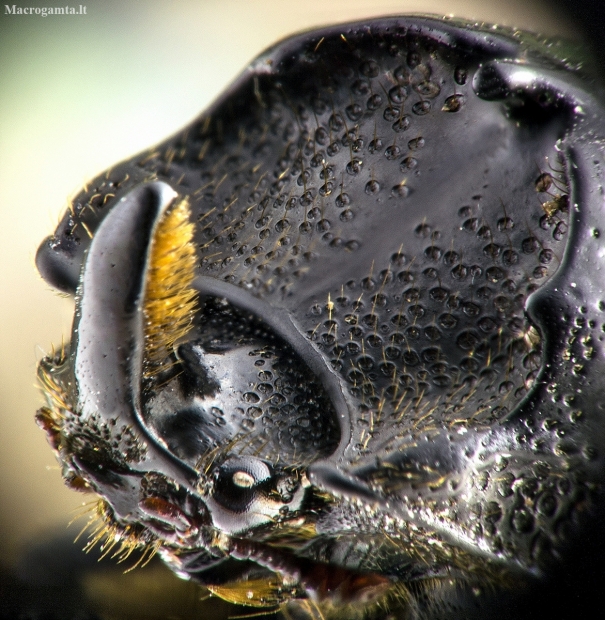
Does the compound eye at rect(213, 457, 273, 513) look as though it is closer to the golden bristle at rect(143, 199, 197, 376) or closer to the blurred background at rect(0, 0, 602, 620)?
the golden bristle at rect(143, 199, 197, 376)

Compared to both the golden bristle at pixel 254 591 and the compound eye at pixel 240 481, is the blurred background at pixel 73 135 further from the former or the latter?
the compound eye at pixel 240 481

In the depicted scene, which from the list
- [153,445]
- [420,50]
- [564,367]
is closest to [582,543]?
[564,367]

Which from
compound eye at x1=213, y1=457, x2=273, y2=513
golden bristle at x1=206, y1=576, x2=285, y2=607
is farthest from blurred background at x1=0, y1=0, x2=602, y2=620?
compound eye at x1=213, y1=457, x2=273, y2=513

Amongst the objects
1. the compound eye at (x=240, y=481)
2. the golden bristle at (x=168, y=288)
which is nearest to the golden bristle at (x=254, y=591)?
the compound eye at (x=240, y=481)

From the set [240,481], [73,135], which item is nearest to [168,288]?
[240,481]

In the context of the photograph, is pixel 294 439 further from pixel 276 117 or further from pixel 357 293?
pixel 276 117
